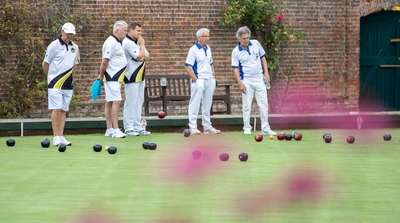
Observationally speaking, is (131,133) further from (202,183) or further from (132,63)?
(202,183)

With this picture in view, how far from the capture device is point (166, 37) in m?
16.0

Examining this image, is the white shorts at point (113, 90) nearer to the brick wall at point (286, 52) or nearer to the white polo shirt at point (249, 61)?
the white polo shirt at point (249, 61)

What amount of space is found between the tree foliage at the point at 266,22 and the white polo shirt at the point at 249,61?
4199 mm

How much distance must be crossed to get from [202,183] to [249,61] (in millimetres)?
5061

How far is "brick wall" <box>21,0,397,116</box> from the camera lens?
51.6 feet

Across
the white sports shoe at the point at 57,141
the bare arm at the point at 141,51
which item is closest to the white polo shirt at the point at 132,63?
the bare arm at the point at 141,51

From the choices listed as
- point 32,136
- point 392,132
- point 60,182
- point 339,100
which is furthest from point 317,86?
point 60,182

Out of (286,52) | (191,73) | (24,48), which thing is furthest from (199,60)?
(286,52)

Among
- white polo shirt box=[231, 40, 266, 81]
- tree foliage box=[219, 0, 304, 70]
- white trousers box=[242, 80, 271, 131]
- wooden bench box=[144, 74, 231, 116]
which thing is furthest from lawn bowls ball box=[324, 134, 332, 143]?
tree foliage box=[219, 0, 304, 70]

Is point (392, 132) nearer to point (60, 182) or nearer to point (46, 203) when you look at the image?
point (60, 182)

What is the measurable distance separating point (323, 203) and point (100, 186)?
1813 millimetres

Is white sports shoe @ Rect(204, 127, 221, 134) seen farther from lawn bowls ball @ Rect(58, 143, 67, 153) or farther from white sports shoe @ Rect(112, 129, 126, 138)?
lawn bowls ball @ Rect(58, 143, 67, 153)

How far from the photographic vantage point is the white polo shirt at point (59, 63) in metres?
10.1

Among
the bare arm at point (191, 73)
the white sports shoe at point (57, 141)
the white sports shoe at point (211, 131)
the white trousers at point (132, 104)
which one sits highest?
the bare arm at point (191, 73)
